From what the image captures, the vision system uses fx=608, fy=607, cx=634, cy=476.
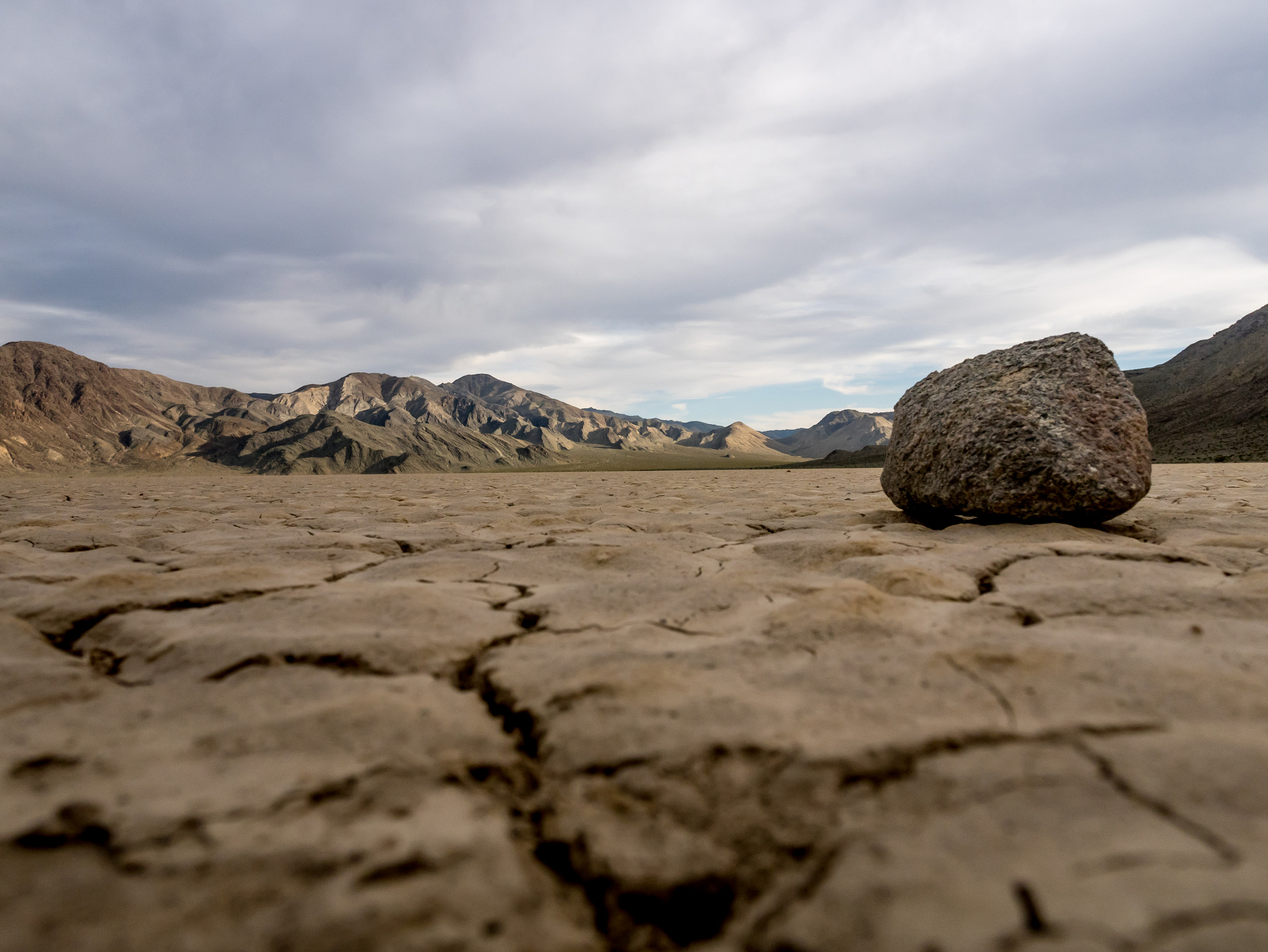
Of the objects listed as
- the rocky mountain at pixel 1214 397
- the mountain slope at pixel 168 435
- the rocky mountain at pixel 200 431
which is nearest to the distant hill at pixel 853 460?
the rocky mountain at pixel 1214 397

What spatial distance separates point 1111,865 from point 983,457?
8.74ft

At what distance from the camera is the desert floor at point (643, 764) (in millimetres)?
641

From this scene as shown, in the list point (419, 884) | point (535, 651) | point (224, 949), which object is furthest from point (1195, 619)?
point (224, 949)

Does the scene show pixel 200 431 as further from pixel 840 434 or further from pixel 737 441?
pixel 840 434

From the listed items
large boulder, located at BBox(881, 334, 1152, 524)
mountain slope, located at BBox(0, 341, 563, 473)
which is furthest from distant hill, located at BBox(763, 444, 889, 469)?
mountain slope, located at BBox(0, 341, 563, 473)

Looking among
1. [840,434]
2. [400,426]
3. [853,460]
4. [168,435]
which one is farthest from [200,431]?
[840,434]

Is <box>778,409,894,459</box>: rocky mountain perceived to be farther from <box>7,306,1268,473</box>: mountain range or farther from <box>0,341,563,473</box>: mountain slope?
<box>0,341,563,473</box>: mountain slope

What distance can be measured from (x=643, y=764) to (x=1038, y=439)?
9.21 feet

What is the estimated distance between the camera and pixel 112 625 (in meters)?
1.55

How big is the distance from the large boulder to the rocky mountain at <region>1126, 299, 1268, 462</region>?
564 inches

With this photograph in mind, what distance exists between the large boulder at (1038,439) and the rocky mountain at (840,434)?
13146cm

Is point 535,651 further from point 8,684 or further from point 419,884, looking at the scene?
point 8,684

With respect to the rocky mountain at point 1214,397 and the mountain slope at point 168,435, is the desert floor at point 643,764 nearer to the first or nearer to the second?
the rocky mountain at point 1214,397

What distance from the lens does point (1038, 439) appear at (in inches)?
113
